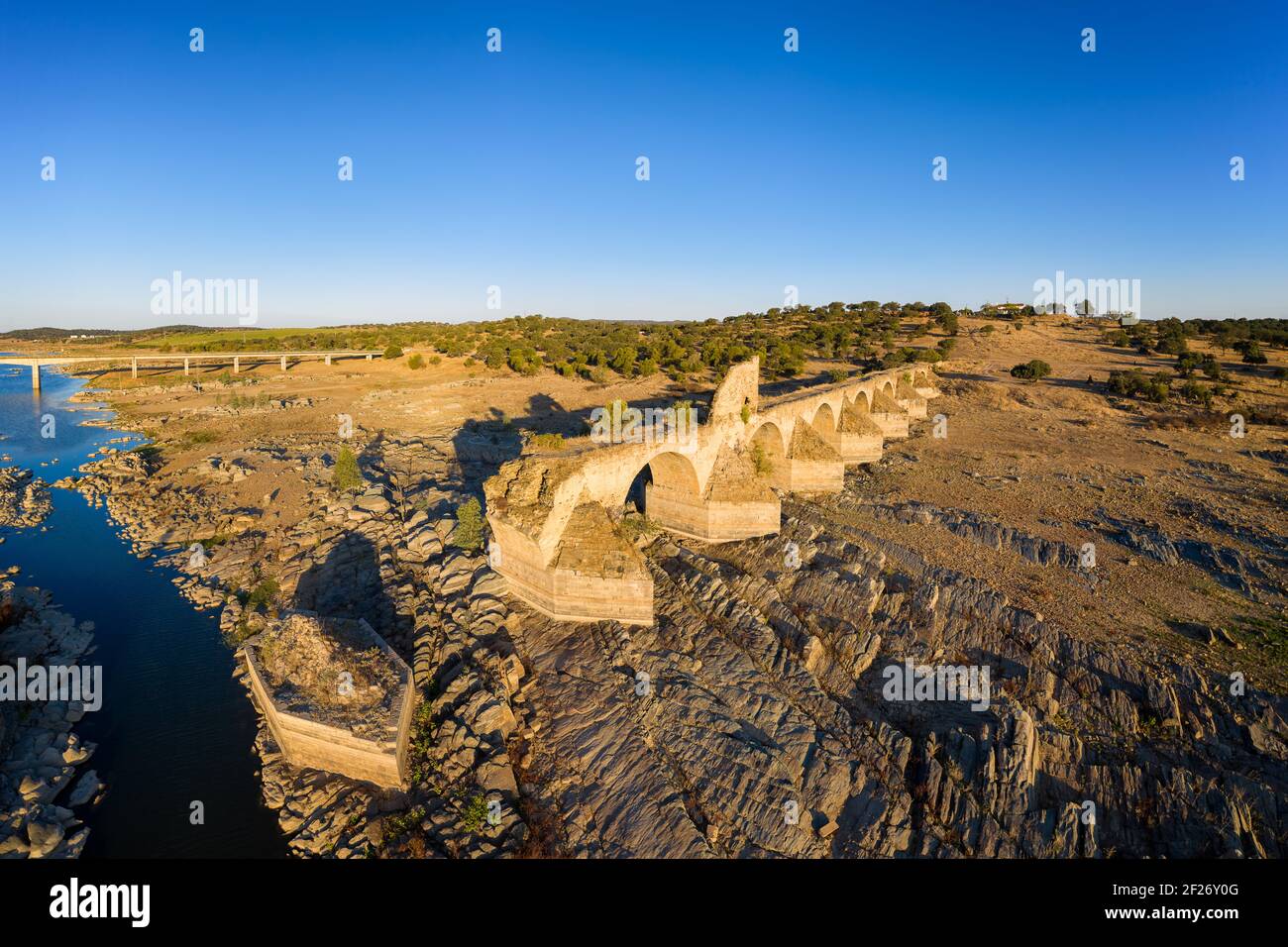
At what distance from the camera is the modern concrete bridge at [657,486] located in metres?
15.6

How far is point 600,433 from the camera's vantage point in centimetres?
1930

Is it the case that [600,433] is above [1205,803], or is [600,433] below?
above

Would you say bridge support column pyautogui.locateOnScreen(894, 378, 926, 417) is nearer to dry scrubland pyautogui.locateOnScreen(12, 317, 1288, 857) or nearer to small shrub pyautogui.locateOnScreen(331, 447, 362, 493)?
dry scrubland pyautogui.locateOnScreen(12, 317, 1288, 857)

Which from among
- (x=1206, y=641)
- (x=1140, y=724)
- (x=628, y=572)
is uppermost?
(x=628, y=572)

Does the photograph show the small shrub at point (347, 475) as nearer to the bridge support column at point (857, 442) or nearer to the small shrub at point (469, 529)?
the small shrub at point (469, 529)

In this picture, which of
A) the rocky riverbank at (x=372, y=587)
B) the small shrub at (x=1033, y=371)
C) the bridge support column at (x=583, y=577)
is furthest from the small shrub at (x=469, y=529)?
the small shrub at (x=1033, y=371)

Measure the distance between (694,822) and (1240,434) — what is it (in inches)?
1625

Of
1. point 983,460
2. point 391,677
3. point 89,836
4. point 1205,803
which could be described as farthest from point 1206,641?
point 89,836

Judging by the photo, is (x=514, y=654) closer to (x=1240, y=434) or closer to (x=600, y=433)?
(x=600, y=433)

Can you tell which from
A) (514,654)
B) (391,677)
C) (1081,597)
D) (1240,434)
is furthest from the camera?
(1240,434)

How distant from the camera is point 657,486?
22359 mm

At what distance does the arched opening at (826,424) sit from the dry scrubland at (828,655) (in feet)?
8.53
